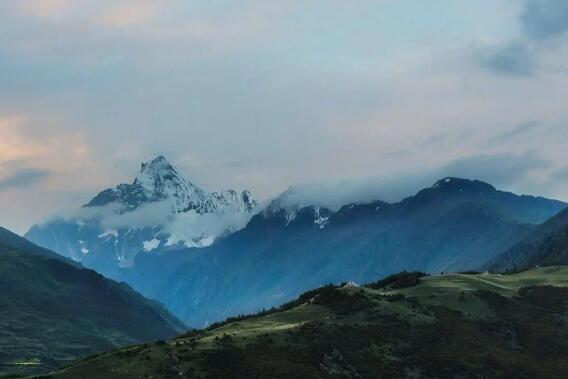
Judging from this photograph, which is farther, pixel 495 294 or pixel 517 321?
pixel 495 294

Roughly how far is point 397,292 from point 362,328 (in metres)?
33.4

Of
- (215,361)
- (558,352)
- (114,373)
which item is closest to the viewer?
(114,373)

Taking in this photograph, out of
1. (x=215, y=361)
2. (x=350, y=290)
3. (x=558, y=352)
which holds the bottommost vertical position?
(x=558, y=352)

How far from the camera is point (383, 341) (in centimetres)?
11431

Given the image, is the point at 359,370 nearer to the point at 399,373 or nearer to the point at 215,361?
the point at 399,373

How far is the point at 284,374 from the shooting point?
9519 cm

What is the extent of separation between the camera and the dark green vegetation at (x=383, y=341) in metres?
95.8

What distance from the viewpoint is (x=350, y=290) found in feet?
452

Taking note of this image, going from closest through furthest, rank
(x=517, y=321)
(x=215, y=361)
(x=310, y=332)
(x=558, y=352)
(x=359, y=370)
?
1. (x=215, y=361)
2. (x=359, y=370)
3. (x=310, y=332)
4. (x=558, y=352)
5. (x=517, y=321)

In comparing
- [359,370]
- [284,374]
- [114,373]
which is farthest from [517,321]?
[114,373]

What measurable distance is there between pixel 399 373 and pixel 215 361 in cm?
2791

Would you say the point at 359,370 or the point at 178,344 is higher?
the point at 178,344

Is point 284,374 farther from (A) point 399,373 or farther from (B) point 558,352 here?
(B) point 558,352

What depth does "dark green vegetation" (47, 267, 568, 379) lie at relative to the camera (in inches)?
3772
